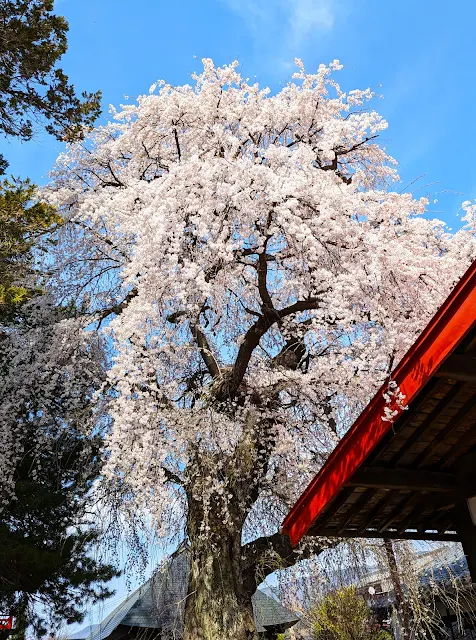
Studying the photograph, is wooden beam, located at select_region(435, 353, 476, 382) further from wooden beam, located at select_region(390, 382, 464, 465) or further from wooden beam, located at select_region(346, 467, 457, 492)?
wooden beam, located at select_region(346, 467, 457, 492)

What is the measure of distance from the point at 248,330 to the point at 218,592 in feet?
10.0

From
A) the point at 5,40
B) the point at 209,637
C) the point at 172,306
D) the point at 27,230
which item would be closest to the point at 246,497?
the point at 209,637

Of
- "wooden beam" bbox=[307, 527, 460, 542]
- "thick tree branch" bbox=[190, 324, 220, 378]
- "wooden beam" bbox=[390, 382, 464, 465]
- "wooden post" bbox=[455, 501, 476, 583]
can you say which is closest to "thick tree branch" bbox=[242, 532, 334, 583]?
"thick tree branch" bbox=[190, 324, 220, 378]

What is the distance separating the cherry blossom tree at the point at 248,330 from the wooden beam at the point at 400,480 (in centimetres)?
244

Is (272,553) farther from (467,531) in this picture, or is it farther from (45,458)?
(45,458)

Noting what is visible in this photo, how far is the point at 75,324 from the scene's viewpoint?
27.0ft

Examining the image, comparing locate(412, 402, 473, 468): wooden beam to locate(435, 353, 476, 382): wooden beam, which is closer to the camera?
locate(435, 353, 476, 382): wooden beam

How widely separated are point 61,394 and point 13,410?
758mm

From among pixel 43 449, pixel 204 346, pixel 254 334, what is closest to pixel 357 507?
pixel 254 334

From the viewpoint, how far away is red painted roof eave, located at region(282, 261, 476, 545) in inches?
112

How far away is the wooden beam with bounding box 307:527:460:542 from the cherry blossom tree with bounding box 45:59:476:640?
2.03 m

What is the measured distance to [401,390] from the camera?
124 inches

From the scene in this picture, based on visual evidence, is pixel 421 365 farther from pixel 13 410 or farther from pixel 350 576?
pixel 13 410

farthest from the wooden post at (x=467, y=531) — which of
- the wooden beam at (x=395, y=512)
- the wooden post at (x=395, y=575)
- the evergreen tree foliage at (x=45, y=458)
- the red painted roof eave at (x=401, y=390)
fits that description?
the evergreen tree foliage at (x=45, y=458)
